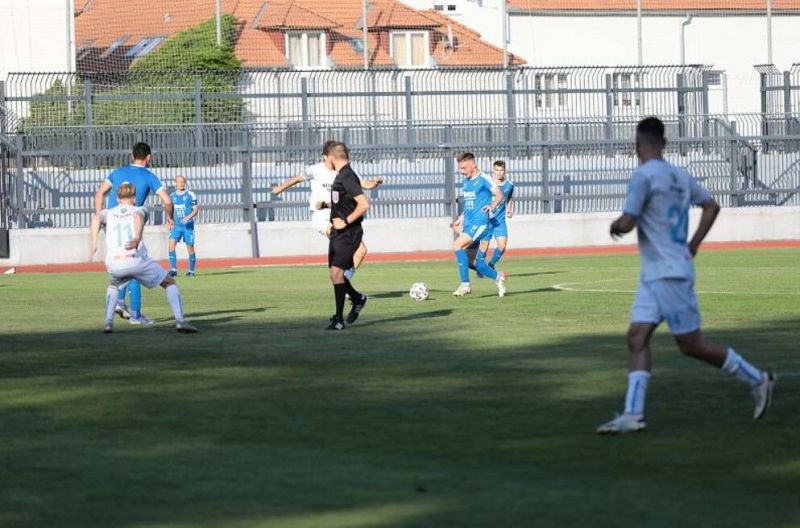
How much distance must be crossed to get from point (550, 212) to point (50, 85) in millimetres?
12088

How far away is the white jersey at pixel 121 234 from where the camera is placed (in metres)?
16.1

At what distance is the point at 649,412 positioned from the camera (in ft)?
34.2

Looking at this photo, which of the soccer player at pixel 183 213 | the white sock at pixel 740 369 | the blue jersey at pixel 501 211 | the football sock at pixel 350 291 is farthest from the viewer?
the soccer player at pixel 183 213

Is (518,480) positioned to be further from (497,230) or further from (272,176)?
(272,176)

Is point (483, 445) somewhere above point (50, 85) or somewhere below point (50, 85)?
below

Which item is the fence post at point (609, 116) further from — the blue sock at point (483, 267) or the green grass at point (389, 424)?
the green grass at point (389, 424)

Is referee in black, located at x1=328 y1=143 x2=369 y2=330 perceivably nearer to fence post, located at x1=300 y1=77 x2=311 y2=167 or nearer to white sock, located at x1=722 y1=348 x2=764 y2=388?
white sock, located at x1=722 y1=348 x2=764 y2=388

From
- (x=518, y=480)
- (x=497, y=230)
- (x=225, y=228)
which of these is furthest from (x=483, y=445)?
(x=225, y=228)

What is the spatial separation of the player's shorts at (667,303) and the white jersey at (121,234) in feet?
24.7

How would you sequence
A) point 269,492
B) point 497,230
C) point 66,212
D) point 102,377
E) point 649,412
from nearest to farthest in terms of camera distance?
point 269,492, point 649,412, point 102,377, point 497,230, point 66,212

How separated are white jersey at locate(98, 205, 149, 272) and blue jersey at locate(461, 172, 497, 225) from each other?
650 centimetres

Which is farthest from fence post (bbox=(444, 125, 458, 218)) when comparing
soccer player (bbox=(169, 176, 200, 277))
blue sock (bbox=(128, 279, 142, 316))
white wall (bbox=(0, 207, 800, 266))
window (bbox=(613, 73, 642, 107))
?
blue sock (bbox=(128, 279, 142, 316))

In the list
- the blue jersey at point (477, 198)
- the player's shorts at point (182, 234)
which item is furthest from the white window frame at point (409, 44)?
the blue jersey at point (477, 198)

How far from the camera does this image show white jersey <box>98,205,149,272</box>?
1608 cm
